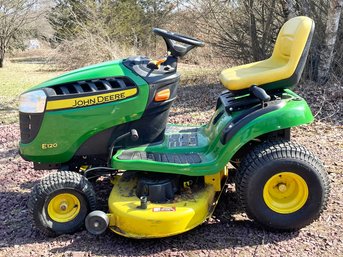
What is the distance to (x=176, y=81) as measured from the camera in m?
3.22

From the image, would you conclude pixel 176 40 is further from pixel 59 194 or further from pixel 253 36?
pixel 253 36

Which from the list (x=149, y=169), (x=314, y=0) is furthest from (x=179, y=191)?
(x=314, y=0)

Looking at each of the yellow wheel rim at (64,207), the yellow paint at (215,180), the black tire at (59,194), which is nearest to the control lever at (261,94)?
the yellow paint at (215,180)

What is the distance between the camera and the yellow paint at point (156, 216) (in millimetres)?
2711

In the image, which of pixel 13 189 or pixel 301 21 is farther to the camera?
pixel 13 189

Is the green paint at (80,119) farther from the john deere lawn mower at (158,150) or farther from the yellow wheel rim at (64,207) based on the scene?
the yellow wheel rim at (64,207)

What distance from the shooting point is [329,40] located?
7.10 metres

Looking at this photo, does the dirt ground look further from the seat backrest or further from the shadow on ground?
the seat backrest

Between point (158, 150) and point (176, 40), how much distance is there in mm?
813

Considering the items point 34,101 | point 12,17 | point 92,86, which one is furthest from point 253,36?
point 12,17

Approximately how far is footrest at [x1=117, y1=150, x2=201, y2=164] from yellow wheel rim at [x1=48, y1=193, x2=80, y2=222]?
0.44 meters

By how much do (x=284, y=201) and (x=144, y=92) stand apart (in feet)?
4.04

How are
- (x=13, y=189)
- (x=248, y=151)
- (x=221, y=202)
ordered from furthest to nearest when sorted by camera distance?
(x=13, y=189)
(x=221, y=202)
(x=248, y=151)

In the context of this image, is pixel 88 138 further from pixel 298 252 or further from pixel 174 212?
pixel 298 252
